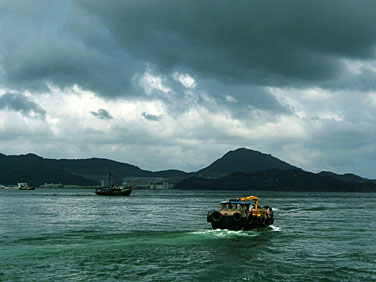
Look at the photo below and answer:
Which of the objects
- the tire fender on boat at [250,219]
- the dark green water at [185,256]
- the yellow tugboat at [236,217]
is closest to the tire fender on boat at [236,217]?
the yellow tugboat at [236,217]

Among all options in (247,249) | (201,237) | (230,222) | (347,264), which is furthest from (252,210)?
(347,264)

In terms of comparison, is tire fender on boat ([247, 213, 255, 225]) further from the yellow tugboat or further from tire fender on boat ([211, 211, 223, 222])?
tire fender on boat ([211, 211, 223, 222])

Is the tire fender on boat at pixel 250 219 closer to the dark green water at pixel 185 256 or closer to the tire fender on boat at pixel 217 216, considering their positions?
the dark green water at pixel 185 256

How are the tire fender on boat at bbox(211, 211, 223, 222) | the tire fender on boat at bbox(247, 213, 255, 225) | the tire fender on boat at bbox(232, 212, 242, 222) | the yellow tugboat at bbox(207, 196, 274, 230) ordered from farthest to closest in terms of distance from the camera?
the tire fender on boat at bbox(247, 213, 255, 225) < the tire fender on boat at bbox(211, 211, 223, 222) < the yellow tugboat at bbox(207, 196, 274, 230) < the tire fender on boat at bbox(232, 212, 242, 222)

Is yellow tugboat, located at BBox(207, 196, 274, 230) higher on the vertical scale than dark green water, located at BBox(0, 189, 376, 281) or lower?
higher

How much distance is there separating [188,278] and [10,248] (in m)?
21.6

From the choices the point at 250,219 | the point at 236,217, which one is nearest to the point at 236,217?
the point at 236,217

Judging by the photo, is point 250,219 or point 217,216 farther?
point 250,219

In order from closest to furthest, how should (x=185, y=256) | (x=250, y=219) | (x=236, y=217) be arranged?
(x=185, y=256) < (x=236, y=217) < (x=250, y=219)

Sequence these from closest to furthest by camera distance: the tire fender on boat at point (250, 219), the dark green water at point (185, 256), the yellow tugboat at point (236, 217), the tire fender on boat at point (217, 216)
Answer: the dark green water at point (185, 256), the yellow tugboat at point (236, 217), the tire fender on boat at point (217, 216), the tire fender on boat at point (250, 219)

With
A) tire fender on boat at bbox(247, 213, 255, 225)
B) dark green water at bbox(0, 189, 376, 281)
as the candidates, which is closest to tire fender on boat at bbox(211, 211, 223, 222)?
dark green water at bbox(0, 189, 376, 281)

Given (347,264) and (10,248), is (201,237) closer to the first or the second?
(347,264)

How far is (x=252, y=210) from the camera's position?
52.9m

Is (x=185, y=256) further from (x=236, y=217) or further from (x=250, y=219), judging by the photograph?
(x=250, y=219)
